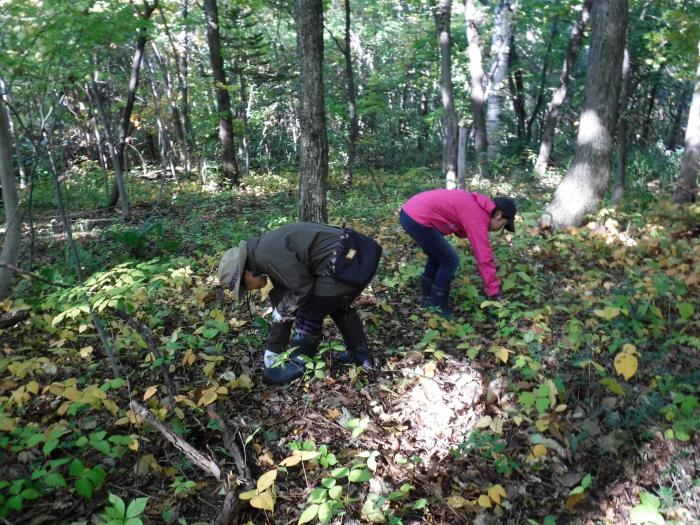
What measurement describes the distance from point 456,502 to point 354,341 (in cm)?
161

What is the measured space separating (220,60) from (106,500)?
11809mm

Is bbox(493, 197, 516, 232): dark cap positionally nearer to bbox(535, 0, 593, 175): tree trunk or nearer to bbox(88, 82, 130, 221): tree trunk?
bbox(88, 82, 130, 221): tree trunk

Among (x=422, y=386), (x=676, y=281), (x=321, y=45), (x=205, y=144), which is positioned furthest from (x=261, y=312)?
(x=205, y=144)

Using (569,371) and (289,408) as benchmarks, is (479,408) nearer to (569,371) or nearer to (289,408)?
(569,371)

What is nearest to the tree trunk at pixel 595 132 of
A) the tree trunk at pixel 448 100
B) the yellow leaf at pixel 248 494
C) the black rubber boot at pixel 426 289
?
the tree trunk at pixel 448 100

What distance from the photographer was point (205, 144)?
16.5m

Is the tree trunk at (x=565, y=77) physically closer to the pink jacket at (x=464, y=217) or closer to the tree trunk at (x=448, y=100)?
the tree trunk at (x=448, y=100)

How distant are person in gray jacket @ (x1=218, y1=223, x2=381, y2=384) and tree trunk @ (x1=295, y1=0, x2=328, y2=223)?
2.62 m

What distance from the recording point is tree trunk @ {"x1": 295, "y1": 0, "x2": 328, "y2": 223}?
18.6 feet

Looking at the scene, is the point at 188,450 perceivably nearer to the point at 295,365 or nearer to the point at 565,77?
the point at 295,365

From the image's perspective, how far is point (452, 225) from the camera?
15.9 ft

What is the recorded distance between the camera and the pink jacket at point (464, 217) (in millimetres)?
4656

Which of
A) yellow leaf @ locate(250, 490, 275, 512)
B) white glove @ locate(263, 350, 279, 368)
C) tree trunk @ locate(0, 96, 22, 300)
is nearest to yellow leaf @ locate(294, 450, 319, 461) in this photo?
yellow leaf @ locate(250, 490, 275, 512)

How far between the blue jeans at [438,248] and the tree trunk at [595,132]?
140 inches
